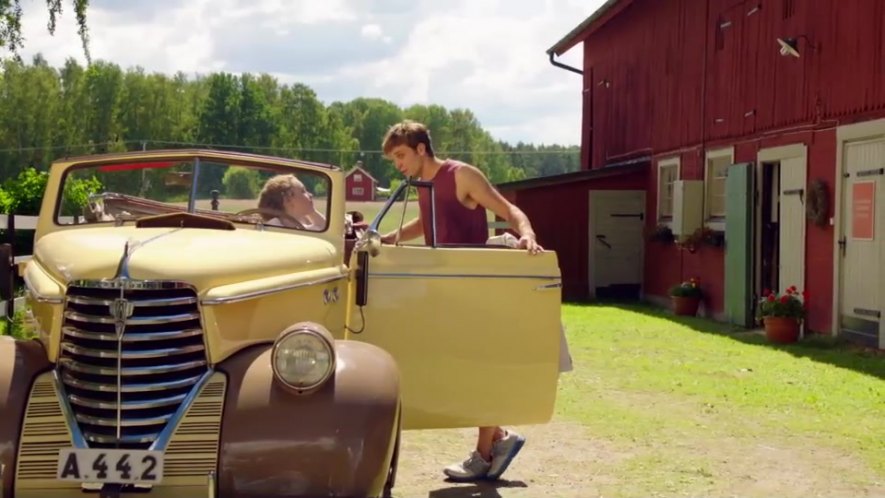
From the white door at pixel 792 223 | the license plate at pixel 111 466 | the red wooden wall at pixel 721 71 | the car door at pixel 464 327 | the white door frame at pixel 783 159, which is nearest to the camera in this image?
the license plate at pixel 111 466

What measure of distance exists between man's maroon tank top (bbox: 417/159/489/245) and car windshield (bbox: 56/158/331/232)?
751 millimetres

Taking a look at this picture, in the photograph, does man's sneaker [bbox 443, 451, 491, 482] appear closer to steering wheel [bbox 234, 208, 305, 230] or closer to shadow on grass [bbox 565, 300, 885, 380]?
steering wheel [bbox 234, 208, 305, 230]

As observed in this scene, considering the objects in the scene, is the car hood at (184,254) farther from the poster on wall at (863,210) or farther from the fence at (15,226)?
the poster on wall at (863,210)

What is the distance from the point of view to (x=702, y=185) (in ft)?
59.9

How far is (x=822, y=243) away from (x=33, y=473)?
1170 cm

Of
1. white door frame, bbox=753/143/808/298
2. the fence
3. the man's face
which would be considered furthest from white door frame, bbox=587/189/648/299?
the man's face

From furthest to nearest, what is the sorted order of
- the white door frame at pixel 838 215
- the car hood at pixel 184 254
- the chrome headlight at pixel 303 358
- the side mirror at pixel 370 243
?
the white door frame at pixel 838 215
the side mirror at pixel 370 243
the car hood at pixel 184 254
the chrome headlight at pixel 303 358

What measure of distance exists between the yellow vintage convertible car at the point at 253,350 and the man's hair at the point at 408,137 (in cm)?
73

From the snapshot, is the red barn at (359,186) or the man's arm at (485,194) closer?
the man's arm at (485,194)

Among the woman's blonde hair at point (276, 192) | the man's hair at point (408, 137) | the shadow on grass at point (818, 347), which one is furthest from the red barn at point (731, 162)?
the woman's blonde hair at point (276, 192)

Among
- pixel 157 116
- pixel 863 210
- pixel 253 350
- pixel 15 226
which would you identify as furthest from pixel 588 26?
pixel 157 116

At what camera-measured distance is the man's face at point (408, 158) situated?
6.30 metres

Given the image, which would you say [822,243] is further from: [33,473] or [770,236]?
[33,473]

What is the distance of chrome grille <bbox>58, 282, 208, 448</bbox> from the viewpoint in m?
4.28
